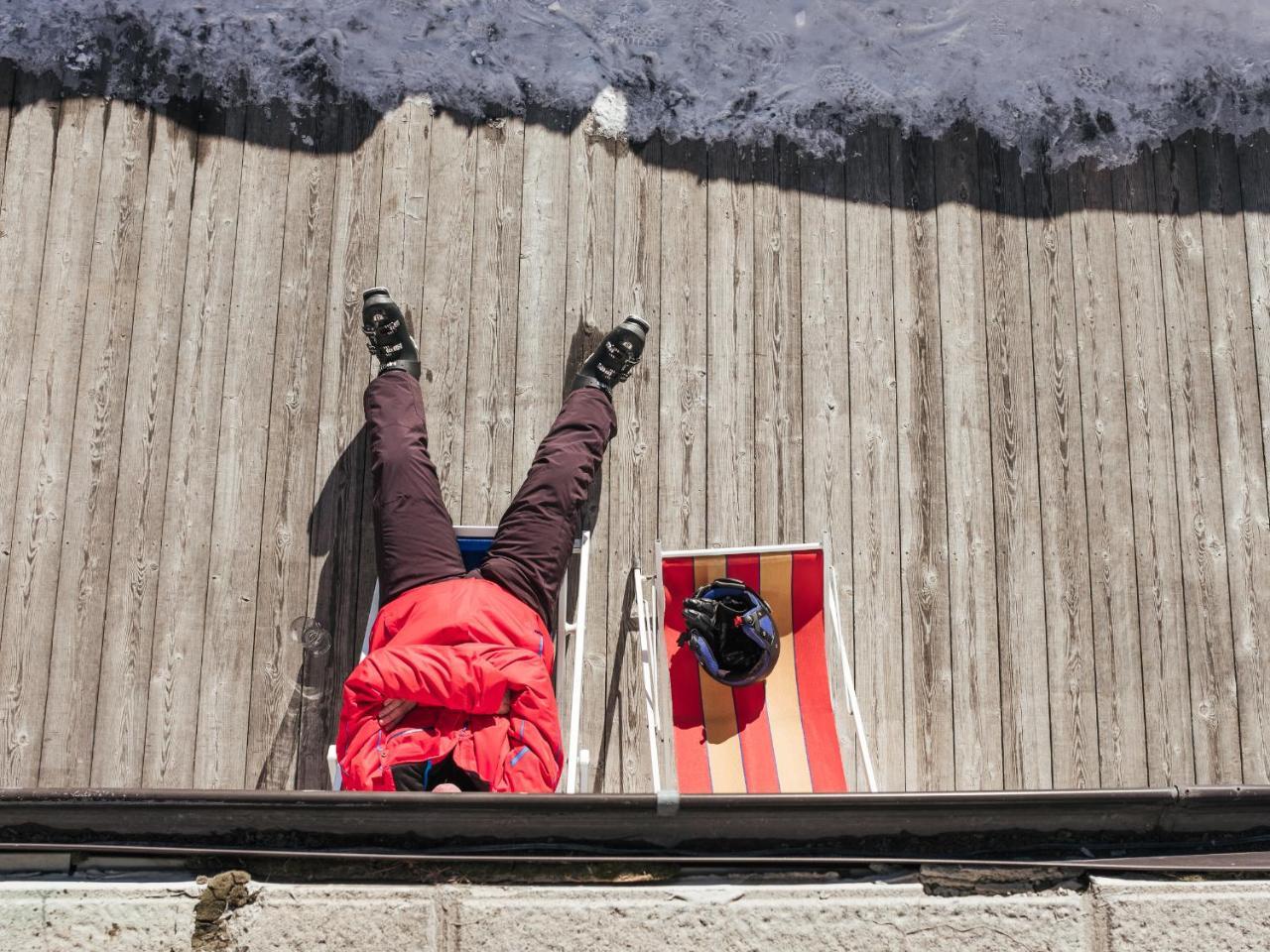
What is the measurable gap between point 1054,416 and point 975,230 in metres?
0.79

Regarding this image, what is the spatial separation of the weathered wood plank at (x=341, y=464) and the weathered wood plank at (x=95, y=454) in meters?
0.72

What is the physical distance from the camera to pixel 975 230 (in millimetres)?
3697

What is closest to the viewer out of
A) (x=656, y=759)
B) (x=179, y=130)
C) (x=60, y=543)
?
(x=656, y=759)

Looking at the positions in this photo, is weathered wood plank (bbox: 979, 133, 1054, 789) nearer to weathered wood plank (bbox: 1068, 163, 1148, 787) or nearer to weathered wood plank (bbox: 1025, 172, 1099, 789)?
weathered wood plank (bbox: 1025, 172, 1099, 789)

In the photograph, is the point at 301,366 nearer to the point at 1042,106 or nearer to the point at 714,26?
the point at 714,26

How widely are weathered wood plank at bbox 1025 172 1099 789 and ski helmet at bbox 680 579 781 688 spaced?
1.15 metres

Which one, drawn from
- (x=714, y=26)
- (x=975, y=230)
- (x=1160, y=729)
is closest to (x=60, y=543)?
(x=714, y=26)

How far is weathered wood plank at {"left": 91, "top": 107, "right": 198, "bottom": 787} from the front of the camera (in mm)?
3295

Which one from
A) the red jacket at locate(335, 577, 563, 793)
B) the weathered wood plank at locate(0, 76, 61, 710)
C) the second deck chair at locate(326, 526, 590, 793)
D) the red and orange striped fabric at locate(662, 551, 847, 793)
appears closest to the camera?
the red jacket at locate(335, 577, 563, 793)

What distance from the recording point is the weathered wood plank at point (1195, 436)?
3.49 metres

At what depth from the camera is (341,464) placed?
11.3 feet

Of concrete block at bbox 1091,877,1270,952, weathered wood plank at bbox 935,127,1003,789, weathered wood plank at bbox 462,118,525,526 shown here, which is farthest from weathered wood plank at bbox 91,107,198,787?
concrete block at bbox 1091,877,1270,952

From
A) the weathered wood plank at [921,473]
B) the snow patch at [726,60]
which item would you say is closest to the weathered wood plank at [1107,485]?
the snow patch at [726,60]

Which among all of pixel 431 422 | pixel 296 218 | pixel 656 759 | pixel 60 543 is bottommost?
pixel 656 759
